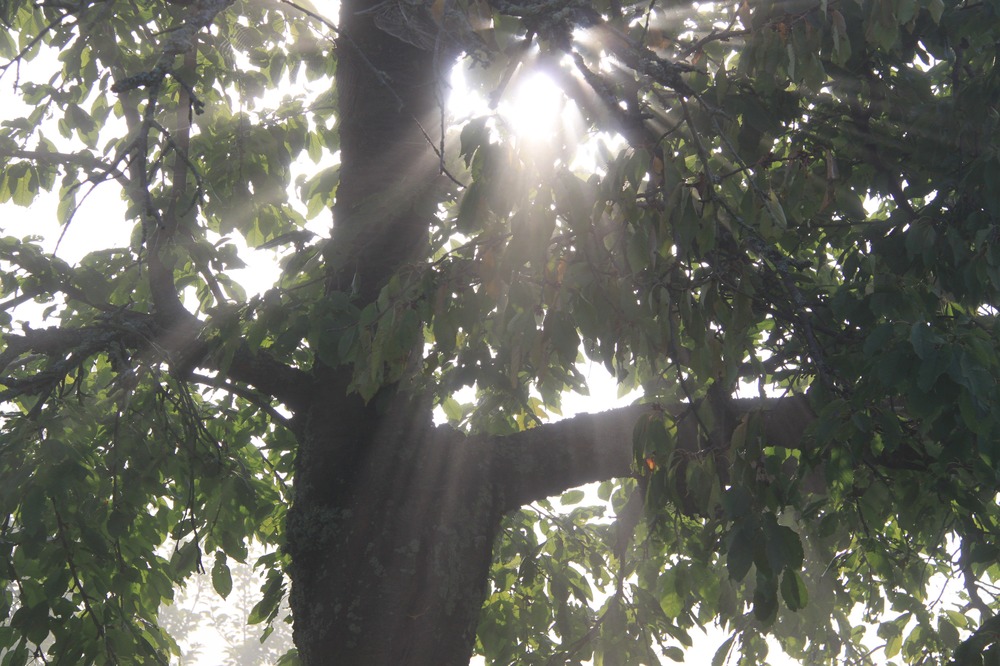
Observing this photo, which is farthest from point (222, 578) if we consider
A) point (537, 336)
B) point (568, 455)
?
point (537, 336)

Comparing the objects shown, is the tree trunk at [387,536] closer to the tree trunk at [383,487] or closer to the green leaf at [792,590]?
the tree trunk at [383,487]

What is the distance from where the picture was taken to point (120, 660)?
374cm

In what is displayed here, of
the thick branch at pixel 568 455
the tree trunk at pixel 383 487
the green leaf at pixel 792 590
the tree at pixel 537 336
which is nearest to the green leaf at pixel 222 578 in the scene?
the tree at pixel 537 336

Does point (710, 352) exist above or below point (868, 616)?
below

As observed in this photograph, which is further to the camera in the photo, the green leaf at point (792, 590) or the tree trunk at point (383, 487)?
the tree trunk at point (383, 487)

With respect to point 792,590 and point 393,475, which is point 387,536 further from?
point 792,590

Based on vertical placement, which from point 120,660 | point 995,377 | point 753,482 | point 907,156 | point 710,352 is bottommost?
point 120,660

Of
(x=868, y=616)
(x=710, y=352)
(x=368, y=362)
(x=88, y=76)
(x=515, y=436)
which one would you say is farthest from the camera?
(x=868, y=616)

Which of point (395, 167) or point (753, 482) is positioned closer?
point (753, 482)

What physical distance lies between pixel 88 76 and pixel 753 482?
4.46m

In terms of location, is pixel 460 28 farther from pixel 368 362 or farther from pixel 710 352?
pixel 710 352

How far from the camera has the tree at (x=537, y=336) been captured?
2672 mm

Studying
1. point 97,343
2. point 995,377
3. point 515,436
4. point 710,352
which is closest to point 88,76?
point 97,343

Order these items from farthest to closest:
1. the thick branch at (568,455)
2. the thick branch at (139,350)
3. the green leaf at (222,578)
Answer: the green leaf at (222,578)
the thick branch at (139,350)
the thick branch at (568,455)
